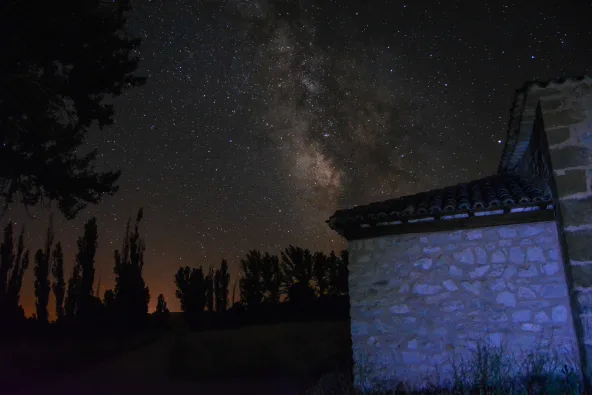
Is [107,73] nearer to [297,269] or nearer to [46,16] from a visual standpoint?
[46,16]

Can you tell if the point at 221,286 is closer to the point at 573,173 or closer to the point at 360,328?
the point at 360,328

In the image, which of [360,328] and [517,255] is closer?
[517,255]

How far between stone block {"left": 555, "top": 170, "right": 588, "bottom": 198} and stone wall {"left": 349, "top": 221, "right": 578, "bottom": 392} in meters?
0.76

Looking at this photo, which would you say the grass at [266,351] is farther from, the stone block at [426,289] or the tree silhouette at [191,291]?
the tree silhouette at [191,291]

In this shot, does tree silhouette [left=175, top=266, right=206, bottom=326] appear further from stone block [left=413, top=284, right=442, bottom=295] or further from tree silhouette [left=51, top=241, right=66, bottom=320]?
stone block [left=413, top=284, right=442, bottom=295]

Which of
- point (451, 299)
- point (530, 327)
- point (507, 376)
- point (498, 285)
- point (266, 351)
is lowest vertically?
point (266, 351)

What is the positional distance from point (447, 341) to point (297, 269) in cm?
2529

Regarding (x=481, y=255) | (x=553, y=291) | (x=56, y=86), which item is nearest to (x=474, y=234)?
(x=481, y=255)

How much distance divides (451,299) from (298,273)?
25.1 metres

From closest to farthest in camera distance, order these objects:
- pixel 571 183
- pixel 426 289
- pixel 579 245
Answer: pixel 579 245 → pixel 571 183 → pixel 426 289

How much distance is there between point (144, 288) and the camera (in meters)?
29.1

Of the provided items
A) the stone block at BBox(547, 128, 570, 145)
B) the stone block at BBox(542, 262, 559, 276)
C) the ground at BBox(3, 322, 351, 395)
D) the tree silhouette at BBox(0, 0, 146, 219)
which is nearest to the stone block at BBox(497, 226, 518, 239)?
the stone block at BBox(542, 262, 559, 276)

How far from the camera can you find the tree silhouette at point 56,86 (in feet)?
24.3

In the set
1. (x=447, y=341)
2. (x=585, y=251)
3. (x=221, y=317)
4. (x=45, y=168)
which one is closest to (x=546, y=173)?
(x=585, y=251)
